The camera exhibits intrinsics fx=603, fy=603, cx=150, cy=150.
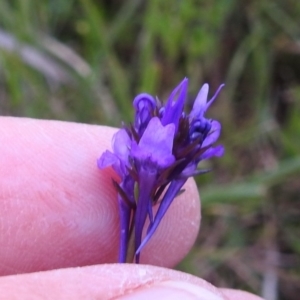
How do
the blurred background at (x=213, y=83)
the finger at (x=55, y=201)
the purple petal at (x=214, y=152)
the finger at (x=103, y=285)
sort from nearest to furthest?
1. the finger at (x=103, y=285)
2. the purple petal at (x=214, y=152)
3. the finger at (x=55, y=201)
4. the blurred background at (x=213, y=83)

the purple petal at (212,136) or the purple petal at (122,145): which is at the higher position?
the purple petal at (212,136)

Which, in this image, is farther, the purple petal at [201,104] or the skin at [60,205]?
the skin at [60,205]

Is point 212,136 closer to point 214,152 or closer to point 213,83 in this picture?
point 214,152

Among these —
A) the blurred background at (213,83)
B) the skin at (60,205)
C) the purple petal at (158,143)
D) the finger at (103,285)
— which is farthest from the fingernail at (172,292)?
the blurred background at (213,83)

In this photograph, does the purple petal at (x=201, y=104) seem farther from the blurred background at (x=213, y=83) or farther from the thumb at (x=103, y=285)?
the blurred background at (x=213, y=83)

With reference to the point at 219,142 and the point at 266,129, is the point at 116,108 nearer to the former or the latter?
the point at 219,142

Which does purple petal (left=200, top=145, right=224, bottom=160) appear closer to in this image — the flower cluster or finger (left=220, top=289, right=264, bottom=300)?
the flower cluster

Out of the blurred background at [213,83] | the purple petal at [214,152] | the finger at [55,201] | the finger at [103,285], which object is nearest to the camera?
the finger at [103,285]
